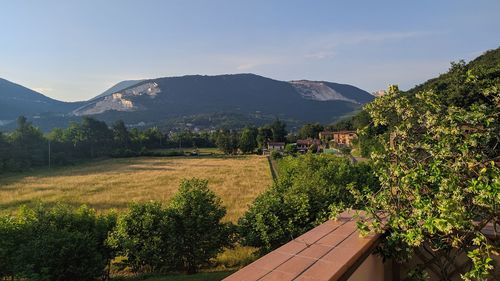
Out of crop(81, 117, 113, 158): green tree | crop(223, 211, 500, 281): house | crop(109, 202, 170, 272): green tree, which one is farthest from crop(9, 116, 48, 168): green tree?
crop(223, 211, 500, 281): house

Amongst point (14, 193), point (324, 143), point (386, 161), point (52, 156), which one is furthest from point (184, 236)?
point (324, 143)

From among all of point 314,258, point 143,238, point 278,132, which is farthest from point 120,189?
point 278,132

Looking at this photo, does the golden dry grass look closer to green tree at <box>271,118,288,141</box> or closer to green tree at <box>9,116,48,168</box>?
green tree at <box>9,116,48,168</box>

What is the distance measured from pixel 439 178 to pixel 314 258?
3.93ft

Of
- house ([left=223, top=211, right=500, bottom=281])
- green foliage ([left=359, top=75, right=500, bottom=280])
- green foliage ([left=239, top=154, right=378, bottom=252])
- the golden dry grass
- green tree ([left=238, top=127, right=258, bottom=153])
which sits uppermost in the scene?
green foliage ([left=359, top=75, right=500, bottom=280])

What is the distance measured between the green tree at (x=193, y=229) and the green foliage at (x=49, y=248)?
6.35 feet

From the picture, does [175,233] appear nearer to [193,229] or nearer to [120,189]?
[193,229]

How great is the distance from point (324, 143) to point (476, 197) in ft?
282

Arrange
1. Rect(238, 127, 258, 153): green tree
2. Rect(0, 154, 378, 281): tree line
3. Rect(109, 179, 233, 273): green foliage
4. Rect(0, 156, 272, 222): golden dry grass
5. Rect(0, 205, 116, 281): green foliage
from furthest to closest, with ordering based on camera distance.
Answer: Rect(238, 127, 258, 153): green tree → Rect(0, 156, 272, 222): golden dry grass → Rect(109, 179, 233, 273): green foliage → Rect(0, 154, 378, 281): tree line → Rect(0, 205, 116, 281): green foliage

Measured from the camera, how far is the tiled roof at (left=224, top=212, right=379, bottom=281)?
201 centimetres

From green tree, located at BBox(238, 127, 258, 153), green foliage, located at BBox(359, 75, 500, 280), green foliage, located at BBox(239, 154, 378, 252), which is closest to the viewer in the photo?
green foliage, located at BBox(359, 75, 500, 280)

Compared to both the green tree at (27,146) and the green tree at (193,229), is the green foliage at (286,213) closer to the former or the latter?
the green tree at (193,229)

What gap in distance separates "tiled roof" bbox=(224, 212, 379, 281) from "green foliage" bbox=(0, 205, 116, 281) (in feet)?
24.0

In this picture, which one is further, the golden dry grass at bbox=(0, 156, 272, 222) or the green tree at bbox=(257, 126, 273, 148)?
the green tree at bbox=(257, 126, 273, 148)
